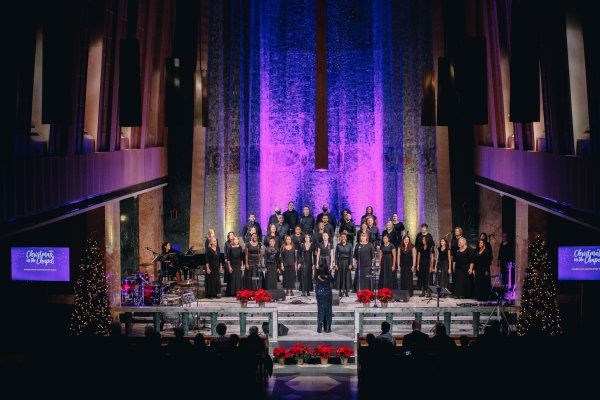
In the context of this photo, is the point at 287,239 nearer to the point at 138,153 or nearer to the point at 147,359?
the point at 138,153

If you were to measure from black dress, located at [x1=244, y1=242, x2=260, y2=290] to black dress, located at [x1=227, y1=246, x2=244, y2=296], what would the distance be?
134 millimetres

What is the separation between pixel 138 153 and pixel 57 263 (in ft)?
15.0

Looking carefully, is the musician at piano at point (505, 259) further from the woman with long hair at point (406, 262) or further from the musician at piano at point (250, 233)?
the musician at piano at point (250, 233)

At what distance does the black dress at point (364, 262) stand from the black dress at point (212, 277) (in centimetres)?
272

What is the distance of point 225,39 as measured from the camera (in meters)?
25.0

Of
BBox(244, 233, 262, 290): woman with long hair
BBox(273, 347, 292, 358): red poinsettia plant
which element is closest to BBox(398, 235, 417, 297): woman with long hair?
BBox(244, 233, 262, 290): woman with long hair

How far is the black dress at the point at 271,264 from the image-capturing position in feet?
65.9

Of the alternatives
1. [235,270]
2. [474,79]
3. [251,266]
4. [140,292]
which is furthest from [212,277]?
[474,79]

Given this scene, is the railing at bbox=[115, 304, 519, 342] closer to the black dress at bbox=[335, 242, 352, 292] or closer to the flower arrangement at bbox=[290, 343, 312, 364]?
the flower arrangement at bbox=[290, 343, 312, 364]

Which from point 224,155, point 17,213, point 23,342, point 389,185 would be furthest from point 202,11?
point 17,213

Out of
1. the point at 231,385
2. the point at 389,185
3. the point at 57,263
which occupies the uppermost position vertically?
the point at 389,185

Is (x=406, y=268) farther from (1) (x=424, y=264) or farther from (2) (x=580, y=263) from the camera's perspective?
(2) (x=580, y=263)

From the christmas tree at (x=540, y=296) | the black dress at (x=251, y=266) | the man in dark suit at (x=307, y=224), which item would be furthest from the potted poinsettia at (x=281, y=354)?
the man in dark suit at (x=307, y=224)

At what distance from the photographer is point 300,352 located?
54.6ft
